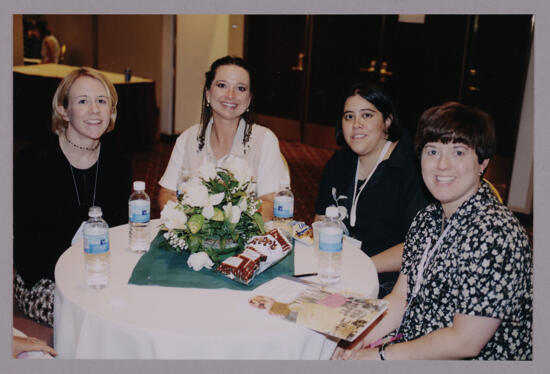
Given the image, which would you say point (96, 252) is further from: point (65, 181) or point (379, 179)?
point (379, 179)

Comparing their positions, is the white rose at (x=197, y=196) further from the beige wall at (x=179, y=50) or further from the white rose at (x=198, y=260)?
the beige wall at (x=179, y=50)

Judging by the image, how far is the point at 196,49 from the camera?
8.38 m

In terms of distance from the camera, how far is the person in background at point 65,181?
253 centimetres

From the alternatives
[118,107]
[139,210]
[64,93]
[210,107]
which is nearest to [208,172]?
[139,210]

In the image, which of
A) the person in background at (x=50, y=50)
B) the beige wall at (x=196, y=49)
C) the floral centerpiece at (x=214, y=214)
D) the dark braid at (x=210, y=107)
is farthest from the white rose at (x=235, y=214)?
the person in background at (x=50, y=50)

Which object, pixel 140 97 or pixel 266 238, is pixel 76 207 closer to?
pixel 266 238

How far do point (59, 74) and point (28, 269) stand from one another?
592cm

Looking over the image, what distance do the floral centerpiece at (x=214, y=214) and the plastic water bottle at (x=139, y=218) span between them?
99 millimetres

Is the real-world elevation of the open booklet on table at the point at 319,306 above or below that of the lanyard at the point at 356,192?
below

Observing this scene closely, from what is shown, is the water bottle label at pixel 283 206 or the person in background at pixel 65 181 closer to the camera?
the water bottle label at pixel 283 206

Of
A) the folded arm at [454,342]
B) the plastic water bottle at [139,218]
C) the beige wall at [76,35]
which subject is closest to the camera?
the folded arm at [454,342]

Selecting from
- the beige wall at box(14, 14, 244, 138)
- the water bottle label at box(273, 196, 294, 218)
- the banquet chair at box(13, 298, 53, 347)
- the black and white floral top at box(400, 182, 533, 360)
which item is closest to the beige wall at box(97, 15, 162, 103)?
the beige wall at box(14, 14, 244, 138)

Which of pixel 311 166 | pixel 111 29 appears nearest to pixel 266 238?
pixel 311 166

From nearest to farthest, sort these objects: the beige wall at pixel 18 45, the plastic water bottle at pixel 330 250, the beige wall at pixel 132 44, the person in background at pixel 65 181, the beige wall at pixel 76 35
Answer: the plastic water bottle at pixel 330 250 < the person in background at pixel 65 181 < the beige wall at pixel 18 45 < the beige wall at pixel 132 44 < the beige wall at pixel 76 35
